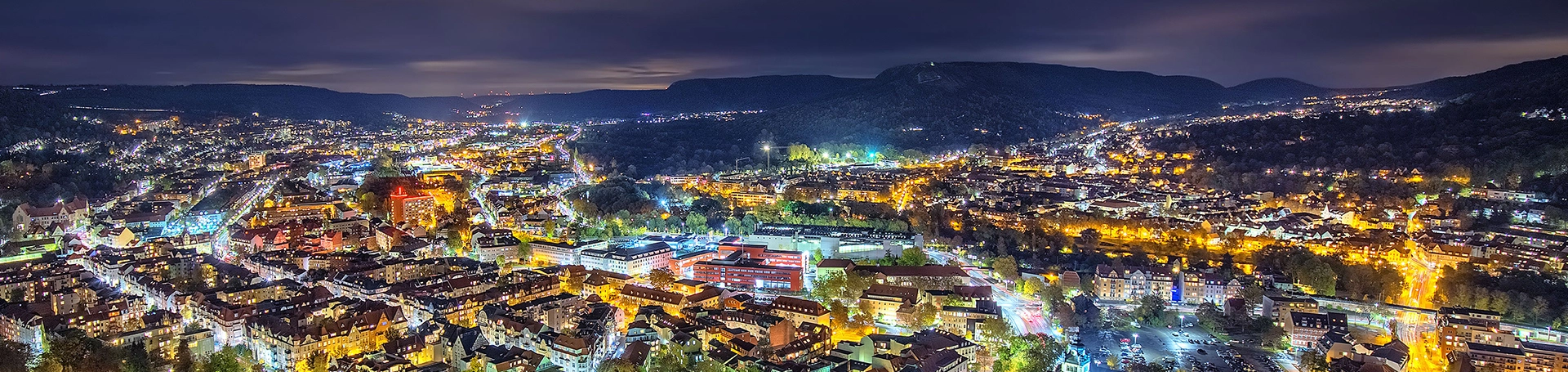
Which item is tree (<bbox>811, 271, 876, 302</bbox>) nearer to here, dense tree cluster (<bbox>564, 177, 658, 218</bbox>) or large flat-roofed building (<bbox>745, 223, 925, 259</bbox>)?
large flat-roofed building (<bbox>745, 223, 925, 259</bbox>)

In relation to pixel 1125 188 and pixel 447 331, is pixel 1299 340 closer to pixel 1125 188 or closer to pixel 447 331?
pixel 447 331

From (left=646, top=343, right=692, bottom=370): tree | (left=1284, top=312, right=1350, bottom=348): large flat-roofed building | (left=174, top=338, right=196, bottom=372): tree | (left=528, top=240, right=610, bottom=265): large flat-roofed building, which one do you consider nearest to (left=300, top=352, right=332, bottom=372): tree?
(left=174, top=338, right=196, bottom=372): tree

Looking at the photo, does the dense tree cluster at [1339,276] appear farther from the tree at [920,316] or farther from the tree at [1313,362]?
the tree at [920,316]

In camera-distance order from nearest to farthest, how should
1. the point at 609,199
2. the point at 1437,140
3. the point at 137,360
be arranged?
the point at 137,360 < the point at 609,199 < the point at 1437,140

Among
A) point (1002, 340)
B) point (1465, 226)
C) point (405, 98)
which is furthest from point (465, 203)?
point (405, 98)

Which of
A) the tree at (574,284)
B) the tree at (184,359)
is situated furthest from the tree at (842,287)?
the tree at (184,359)

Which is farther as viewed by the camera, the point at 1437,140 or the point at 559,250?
the point at 1437,140

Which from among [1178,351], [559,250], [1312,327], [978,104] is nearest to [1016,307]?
[1178,351]

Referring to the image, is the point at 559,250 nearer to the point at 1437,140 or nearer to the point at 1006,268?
the point at 1006,268
